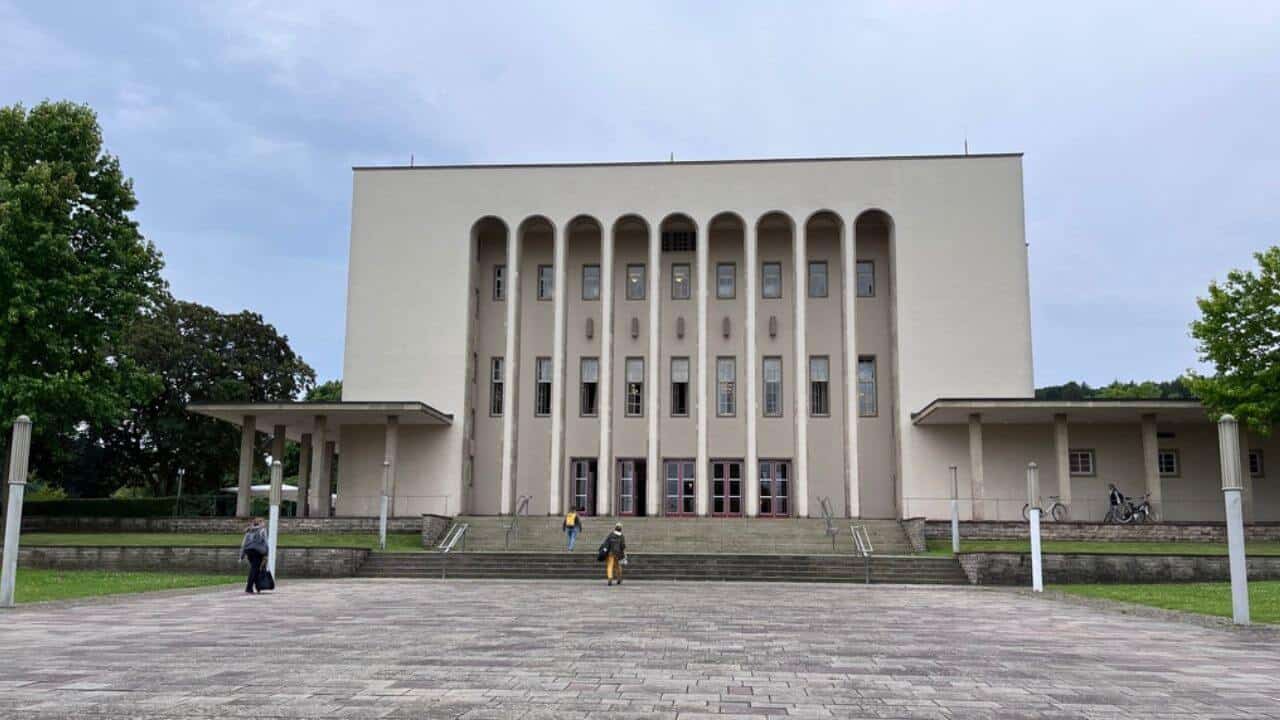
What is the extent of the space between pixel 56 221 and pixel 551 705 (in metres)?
25.6

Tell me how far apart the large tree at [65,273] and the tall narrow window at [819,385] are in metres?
20.9

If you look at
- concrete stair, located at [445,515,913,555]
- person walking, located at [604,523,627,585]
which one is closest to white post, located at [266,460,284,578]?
person walking, located at [604,523,627,585]

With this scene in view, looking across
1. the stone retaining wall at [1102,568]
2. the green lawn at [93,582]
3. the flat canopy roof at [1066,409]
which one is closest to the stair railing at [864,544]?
the stone retaining wall at [1102,568]

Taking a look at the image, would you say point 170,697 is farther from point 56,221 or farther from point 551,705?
point 56,221

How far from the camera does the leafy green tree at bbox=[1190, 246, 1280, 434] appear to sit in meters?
28.0

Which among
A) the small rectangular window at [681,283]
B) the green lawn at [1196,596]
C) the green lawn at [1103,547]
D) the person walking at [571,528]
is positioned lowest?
the green lawn at [1196,596]

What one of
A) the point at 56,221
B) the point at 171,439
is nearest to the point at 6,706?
the point at 56,221

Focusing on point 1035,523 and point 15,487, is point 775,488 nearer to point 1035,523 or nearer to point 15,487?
point 1035,523

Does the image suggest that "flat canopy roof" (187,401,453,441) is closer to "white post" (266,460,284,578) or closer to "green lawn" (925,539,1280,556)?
"white post" (266,460,284,578)

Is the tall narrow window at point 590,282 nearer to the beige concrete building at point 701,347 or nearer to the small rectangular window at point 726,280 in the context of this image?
the beige concrete building at point 701,347

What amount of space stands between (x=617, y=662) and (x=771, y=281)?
1169 inches

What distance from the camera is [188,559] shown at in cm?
2488

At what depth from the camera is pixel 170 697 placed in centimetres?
695

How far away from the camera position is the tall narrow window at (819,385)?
36.5 metres
